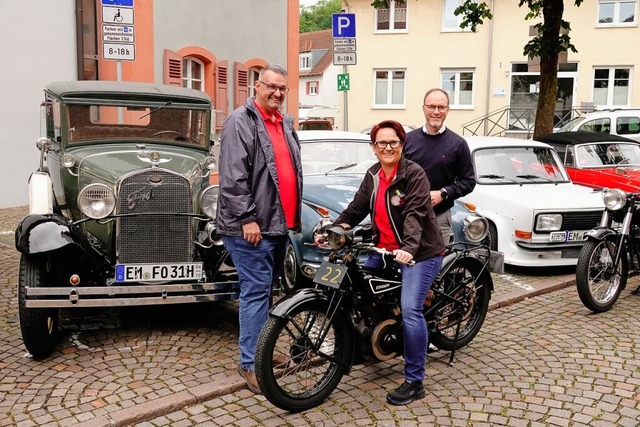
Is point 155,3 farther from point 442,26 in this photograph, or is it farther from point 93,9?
point 442,26

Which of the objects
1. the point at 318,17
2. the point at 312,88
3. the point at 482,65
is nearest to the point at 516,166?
the point at 482,65

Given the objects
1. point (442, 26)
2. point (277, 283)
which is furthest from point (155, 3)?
point (442, 26)

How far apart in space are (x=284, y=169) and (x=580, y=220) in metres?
4.55

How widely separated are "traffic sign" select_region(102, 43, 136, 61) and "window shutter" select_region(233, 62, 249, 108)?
7466mm

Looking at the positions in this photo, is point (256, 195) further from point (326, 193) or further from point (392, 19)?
point (392, 19)

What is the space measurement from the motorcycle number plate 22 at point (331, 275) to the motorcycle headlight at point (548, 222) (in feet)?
13.4

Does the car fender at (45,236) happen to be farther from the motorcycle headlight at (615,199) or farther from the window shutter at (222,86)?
the window shutter at (222,86)

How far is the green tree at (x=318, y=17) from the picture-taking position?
2958 inches

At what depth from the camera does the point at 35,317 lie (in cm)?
462

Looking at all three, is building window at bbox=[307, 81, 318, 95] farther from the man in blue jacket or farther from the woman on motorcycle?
the woman on motorcycle

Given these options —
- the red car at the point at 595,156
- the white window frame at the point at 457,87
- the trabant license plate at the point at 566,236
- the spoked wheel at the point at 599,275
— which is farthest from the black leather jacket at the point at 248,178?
the white window frame at the point at 457,87

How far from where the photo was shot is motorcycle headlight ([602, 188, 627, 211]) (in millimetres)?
6359

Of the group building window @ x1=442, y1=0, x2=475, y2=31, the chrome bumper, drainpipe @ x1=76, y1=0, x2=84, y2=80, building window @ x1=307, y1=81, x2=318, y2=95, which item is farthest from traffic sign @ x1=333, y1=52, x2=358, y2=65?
building window @ x1=307, y1=81, x2=318, y2=95

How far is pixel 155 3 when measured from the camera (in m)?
13.1
